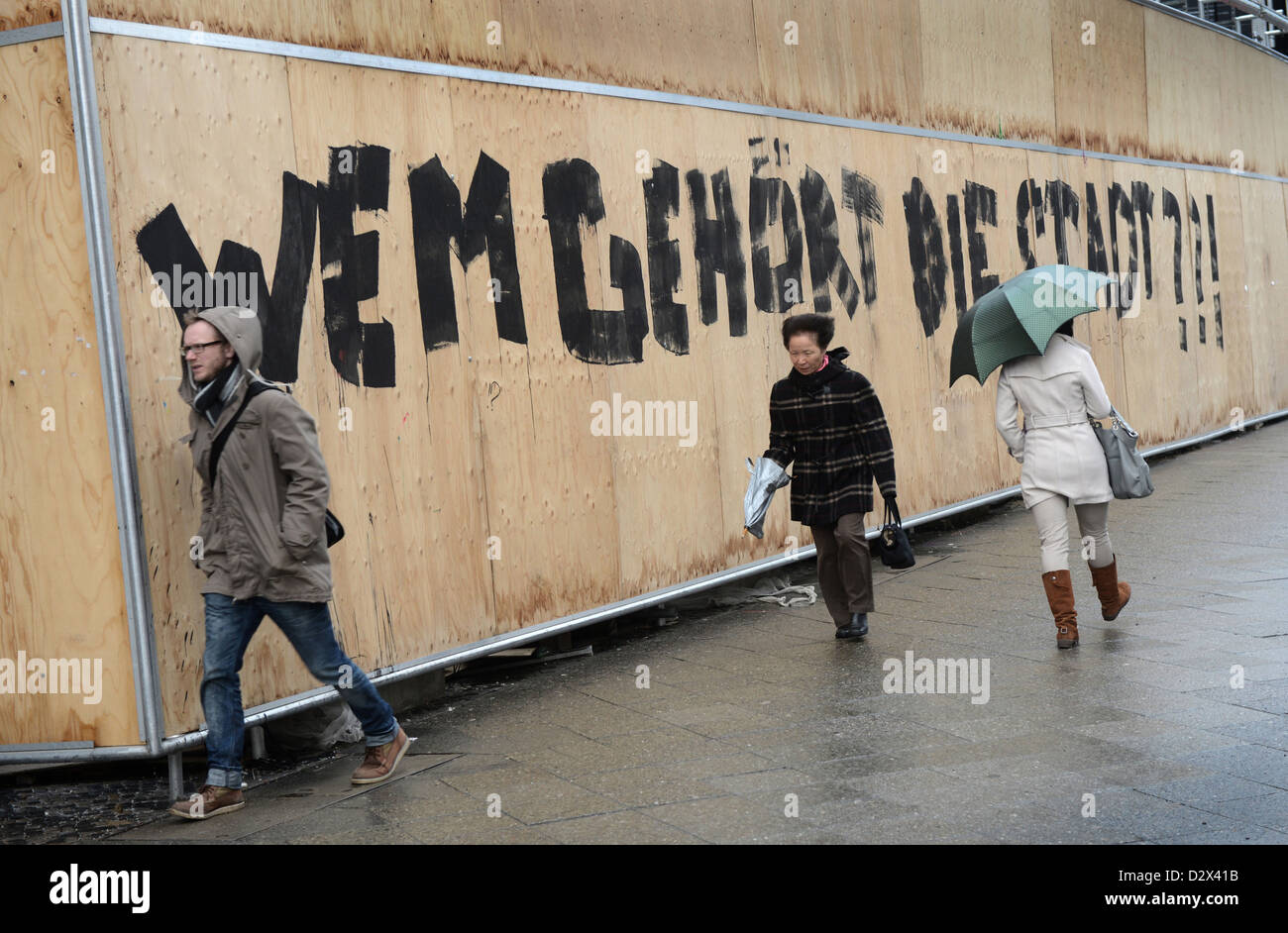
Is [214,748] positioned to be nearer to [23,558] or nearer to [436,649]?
[23,558]

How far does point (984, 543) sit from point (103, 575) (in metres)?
7.22

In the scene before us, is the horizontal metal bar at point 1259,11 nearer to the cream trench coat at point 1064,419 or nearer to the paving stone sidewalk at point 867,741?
the paving stone sidewalk at point 867,741

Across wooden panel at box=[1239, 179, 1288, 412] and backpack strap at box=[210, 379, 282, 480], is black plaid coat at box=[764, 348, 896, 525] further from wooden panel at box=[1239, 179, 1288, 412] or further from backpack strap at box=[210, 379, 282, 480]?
wooden panel at box=[1239, 179, 1288, 412]

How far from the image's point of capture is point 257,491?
5.47 meters

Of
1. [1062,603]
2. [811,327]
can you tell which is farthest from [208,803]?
[1062,603]

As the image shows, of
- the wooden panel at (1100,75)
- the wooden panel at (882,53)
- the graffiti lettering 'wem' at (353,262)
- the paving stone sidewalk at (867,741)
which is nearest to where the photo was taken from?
the paving stone sidewalk at (867,741)

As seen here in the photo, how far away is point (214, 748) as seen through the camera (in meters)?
5.54

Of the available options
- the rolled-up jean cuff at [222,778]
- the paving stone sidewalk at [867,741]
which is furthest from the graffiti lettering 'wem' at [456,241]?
the rolled-up jean cuff at [222,778]

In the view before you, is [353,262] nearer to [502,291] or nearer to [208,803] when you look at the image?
[502,291]

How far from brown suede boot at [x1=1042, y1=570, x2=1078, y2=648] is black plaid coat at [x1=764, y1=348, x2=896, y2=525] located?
38.9 inches

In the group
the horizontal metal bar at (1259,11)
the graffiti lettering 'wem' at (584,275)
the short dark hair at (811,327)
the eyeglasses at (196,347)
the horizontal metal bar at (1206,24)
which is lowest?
the short dark hair at (811,327)

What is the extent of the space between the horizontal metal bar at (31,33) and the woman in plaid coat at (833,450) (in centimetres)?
386

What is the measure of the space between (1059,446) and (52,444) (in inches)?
192

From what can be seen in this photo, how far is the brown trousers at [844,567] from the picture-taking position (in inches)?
306
